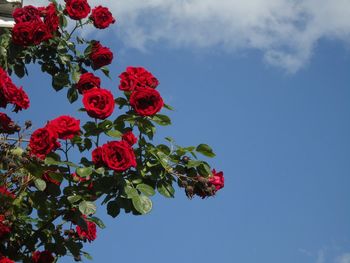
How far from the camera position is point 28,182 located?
3707 millimetres

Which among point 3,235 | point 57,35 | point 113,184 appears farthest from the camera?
point 57,35

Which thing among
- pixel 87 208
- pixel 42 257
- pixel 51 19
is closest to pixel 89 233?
pixel 42 257

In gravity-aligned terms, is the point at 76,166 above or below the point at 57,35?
below

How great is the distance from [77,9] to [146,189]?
2.54m

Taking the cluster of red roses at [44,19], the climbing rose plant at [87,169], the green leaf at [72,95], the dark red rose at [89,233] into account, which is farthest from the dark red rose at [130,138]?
the green leaf at [72,95]

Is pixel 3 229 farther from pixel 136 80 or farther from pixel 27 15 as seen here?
pixel 27 15

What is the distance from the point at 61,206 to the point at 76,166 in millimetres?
511

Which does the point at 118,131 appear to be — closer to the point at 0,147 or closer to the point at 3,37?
→ the point at 0,147

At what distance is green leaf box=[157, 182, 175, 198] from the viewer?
11.2ft

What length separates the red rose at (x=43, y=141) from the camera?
320 cm

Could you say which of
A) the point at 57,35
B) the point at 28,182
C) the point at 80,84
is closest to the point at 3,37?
the point at 57,35

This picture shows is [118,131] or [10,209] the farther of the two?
[10,209]

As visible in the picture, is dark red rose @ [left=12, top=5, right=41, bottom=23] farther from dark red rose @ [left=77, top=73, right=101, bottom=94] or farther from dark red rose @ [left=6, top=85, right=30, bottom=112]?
dark red rose @ [left=6, top=85, right=30, bottom=112]

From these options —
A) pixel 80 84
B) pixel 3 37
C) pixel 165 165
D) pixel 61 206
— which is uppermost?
pixel 3 37
